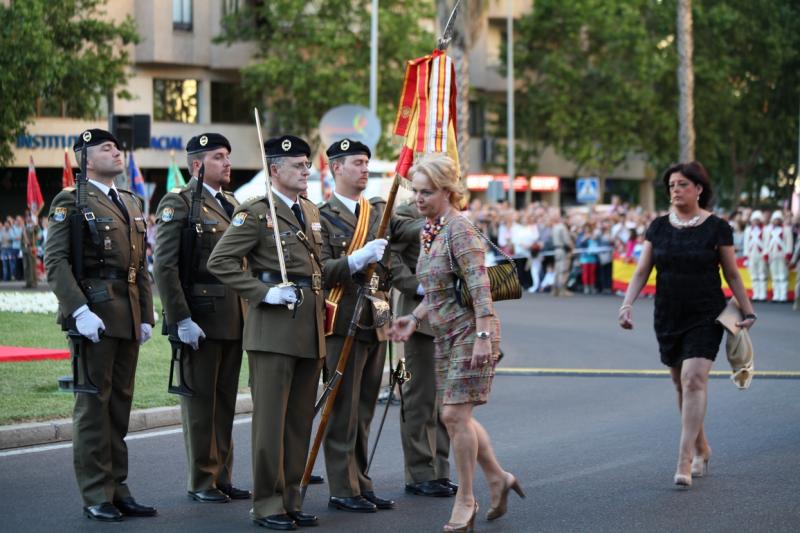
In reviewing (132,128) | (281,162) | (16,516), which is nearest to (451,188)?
(281,162)

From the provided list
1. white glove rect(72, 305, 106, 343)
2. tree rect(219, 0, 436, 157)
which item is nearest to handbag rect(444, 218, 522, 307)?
white glove rect(72, 305, 106, 343)

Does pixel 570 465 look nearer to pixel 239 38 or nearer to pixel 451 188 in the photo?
pixel 451 188

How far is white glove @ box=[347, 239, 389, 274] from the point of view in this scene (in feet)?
26.2

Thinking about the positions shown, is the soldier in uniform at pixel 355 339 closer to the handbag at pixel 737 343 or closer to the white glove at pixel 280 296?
the white glove at pixel 280 296

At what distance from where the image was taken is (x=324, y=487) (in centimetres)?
910

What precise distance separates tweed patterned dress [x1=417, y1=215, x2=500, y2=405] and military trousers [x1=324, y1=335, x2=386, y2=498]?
87cm

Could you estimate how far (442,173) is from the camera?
7570mm

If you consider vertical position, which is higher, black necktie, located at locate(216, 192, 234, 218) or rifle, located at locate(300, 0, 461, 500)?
black necktie, located at locate(216, 192, 234, 218)

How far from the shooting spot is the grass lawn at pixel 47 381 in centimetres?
1138

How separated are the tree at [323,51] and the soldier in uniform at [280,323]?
3899 centimetres

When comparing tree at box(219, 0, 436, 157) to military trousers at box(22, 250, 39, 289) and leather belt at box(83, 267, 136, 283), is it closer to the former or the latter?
military trousers at box(22, 250, 39, 289)

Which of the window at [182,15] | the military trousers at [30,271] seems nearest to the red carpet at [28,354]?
the military trousers at [30,271]

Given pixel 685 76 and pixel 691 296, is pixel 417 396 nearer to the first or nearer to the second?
pixel 691 296

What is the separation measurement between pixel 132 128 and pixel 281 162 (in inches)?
526
